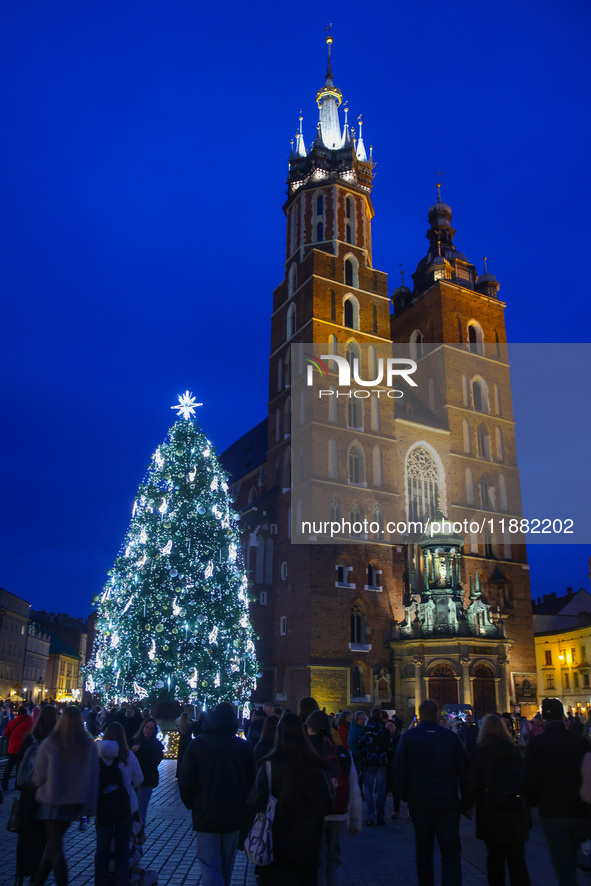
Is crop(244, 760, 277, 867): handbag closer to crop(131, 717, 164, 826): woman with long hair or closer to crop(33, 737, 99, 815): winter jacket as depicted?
crop(33, 737, 99, 815): winter jacket

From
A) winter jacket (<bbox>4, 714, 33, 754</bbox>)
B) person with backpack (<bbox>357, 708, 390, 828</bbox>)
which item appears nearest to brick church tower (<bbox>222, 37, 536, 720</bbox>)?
winter jacket (<bbox>4, 714, 33, 754</bbox>)

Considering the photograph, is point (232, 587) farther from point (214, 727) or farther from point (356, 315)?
point (356, 315)

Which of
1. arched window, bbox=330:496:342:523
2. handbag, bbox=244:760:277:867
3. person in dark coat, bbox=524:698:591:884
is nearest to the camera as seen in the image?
handbag, bbox=244:760:277:867

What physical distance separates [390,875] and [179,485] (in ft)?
50.2

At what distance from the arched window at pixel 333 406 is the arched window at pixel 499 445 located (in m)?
11.0

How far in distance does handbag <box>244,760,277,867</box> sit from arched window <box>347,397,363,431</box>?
33.1 metres

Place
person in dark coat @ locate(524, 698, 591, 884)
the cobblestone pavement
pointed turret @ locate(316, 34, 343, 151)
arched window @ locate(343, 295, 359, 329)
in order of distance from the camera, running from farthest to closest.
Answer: pointed turret @ locate(316, 34, 343, 151) → arched window @ locate(343, 295, 359, 329) → the cobblestone pavement → person in dark coat @ locate(524, 698, 591, 884)

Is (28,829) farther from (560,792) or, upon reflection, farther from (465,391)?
(465,391)

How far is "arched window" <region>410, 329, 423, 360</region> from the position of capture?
4545cm

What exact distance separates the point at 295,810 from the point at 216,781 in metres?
1.02

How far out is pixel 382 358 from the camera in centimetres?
3966

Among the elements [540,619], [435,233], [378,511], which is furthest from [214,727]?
[540,619]

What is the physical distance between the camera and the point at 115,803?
6.52 metres

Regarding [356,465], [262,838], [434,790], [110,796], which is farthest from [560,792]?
[356,465]
